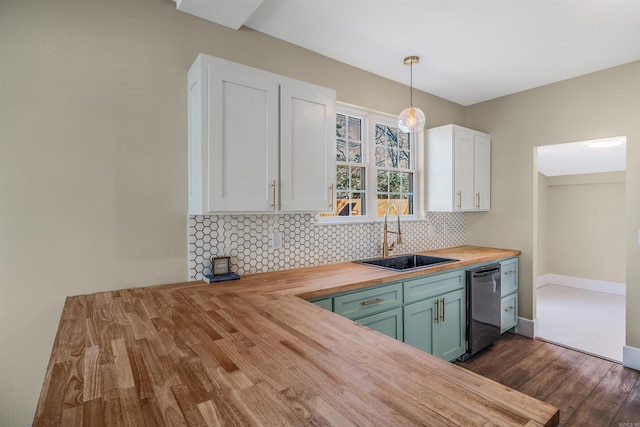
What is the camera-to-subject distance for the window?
3027 mm

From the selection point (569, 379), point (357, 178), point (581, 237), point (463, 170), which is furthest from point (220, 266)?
point (581, 237)

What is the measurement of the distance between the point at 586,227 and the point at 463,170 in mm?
3112

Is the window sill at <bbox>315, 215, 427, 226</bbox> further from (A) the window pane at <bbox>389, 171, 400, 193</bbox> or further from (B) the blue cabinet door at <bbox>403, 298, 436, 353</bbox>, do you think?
(B) the blue cabinet door at <bbox>403, 298, 436, 353</bbox>

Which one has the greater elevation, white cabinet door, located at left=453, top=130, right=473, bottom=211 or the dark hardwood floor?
white cabinet door, located at left=453, top=130, right=473, bottom=211

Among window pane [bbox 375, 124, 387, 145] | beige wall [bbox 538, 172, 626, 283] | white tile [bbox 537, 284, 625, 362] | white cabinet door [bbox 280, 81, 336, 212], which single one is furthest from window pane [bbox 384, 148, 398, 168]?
beige wall [bbox 538, 172, 626, 283]

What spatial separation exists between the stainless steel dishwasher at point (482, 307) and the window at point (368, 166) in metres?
0.99

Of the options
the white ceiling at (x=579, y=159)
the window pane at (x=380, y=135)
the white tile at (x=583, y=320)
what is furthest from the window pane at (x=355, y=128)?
the white tile at (x=583, y=320)

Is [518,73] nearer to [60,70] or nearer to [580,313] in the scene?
[580,313]

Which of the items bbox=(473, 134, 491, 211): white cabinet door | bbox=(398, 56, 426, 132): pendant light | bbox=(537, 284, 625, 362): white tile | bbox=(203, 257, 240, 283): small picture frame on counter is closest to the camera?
bbox=(203, 257, 240, 283): small picture frame on counter

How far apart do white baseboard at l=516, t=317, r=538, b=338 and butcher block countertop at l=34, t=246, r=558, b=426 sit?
315 centimetres

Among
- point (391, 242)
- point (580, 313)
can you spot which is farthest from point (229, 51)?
point (580, 313)

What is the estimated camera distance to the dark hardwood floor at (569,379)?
2184 millimetres

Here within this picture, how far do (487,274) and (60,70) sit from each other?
3.56 metres

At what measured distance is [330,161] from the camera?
7.76 feet
